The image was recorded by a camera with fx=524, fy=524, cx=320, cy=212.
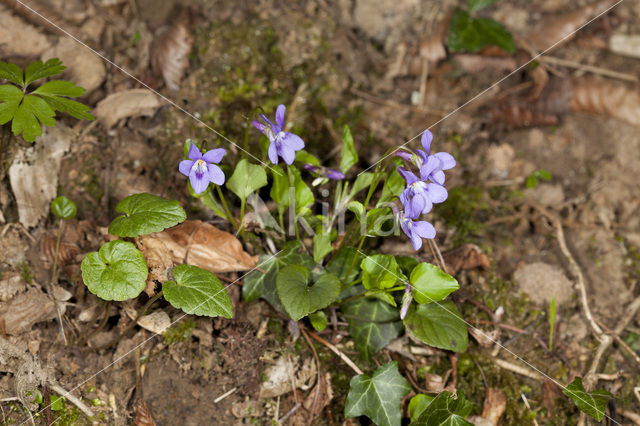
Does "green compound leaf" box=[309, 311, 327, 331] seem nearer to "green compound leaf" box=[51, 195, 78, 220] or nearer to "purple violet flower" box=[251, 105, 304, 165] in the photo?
"purple violet flower" box=[251, 105, 304, 165]

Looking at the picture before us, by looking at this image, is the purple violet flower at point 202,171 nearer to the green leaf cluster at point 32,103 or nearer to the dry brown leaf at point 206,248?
the dry brown leaf at point 206,248

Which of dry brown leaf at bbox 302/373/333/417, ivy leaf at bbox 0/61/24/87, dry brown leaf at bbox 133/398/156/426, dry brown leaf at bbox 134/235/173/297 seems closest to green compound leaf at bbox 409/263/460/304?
dry brown leaf at bbox 302/373/333/417

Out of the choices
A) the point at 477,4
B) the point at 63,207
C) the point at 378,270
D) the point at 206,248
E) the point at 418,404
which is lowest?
the point at 418,404

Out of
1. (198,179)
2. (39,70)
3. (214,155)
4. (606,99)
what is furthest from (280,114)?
(606,99)

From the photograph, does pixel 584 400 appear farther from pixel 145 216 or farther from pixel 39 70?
pixel 39 70

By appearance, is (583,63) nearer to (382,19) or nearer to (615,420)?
(382,19)

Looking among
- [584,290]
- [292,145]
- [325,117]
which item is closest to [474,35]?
[325,117]
